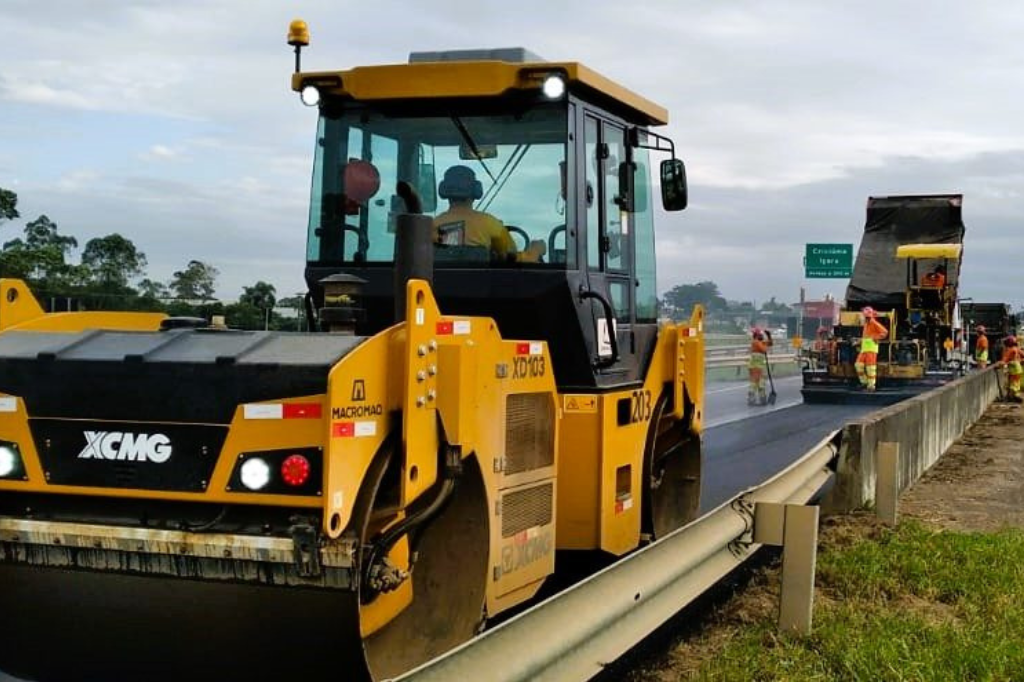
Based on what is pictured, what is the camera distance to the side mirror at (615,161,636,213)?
7227 millimetres

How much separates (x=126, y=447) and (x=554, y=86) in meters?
3.04

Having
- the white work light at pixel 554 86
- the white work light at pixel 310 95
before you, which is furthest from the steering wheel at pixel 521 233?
the white work light at pixel 310 95

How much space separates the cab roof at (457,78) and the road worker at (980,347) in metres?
31.5

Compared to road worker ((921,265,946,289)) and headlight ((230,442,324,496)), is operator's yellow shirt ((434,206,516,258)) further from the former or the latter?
road worker ((921,265,946,289))

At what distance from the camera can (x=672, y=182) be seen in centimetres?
769

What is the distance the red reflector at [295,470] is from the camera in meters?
4.22

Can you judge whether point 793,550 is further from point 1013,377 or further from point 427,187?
point 1013,377

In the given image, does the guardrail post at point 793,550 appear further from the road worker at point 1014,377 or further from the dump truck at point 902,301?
the road worker at point 1014,377

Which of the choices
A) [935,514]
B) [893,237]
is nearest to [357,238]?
[935,514]

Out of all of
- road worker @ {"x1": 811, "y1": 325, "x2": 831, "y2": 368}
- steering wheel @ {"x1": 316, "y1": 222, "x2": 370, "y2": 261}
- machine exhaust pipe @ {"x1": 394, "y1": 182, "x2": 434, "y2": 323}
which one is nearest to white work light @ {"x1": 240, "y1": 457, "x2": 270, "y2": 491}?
machine exhaust pipe @ {"x1": 394, "y1": 182, "x2": 434, "y2": 323}

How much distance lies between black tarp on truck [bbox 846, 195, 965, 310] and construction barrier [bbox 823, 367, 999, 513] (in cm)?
1073

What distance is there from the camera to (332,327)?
5.61 meters

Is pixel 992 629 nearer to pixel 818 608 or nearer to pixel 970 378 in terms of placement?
pixel 818 608

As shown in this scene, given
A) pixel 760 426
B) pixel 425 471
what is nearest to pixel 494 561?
pixel 425 471
